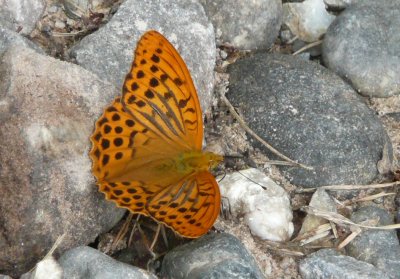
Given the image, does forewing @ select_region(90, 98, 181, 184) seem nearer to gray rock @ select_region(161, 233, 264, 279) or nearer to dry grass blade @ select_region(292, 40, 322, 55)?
gray rock @ select_region(161, 233, 264, 279)

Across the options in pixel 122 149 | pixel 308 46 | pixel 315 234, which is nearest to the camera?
pixel 122 149

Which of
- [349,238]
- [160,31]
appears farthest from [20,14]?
[349,238]

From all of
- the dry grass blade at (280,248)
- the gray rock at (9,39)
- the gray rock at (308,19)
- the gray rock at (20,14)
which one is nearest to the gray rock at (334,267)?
the dry grass blade at (280,248)

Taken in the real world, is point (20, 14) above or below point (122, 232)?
above

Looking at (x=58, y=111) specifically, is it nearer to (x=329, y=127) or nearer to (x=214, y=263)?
(x=214, y=263)

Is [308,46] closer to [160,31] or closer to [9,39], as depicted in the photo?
[160,31]

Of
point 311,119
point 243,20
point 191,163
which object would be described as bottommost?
point 311,119

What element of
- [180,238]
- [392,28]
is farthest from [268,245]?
[392,28]
